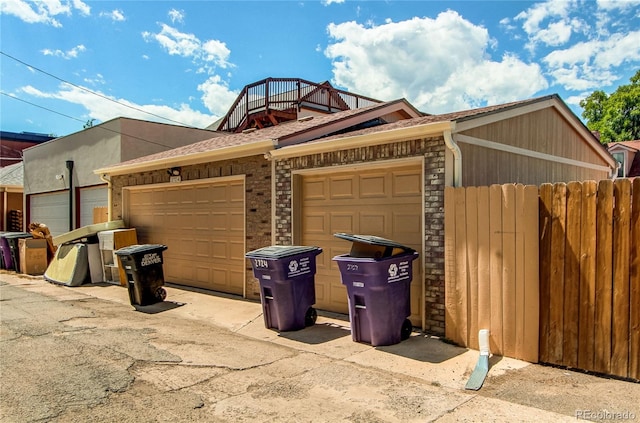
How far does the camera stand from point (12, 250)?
569 inches

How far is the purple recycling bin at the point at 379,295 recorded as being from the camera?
5.67 m

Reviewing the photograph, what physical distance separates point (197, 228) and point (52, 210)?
11.2m

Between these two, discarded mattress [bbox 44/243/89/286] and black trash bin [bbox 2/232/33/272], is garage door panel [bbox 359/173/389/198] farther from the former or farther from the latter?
black trash bin [bbox 2/232/33/272]

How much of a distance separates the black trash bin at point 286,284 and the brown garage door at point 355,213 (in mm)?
844

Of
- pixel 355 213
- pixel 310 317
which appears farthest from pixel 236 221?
pixel 310 317

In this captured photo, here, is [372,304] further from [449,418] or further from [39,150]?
[39,150]

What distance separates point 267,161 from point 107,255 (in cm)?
544

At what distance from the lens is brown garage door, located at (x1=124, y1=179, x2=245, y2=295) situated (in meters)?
9.45

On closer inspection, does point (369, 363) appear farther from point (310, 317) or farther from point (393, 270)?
point (310, 317)

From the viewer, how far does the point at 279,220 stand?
27.3 ft

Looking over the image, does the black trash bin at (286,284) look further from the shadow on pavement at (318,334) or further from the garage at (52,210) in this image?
the garage at (52,210)

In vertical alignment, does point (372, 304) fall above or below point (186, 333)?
above

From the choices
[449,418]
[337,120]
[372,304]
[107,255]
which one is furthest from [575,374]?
[107,255]

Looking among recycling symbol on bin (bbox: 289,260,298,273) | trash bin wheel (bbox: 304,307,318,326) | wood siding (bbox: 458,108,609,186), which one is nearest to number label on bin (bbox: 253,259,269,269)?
recycling symbol on bin (bbox: 289,260,298,273)
